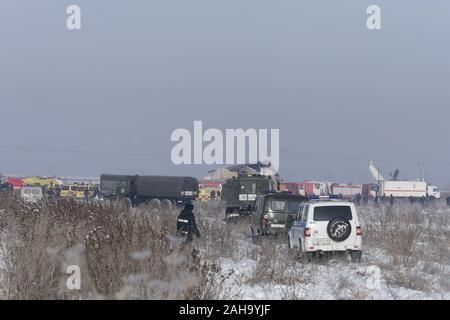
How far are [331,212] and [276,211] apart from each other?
5160mm

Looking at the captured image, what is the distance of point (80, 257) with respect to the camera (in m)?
12.2

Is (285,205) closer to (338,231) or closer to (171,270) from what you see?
(338,231)

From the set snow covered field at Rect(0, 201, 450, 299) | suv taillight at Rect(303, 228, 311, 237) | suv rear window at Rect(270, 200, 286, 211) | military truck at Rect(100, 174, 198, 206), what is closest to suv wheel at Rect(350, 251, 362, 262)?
snow covered field at Rect(0, 201, 450, 299)

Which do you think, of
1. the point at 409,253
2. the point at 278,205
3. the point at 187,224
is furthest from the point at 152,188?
the point at 409,253

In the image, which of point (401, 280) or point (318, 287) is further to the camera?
Answer: point (401, 280)

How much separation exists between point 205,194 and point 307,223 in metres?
70.0

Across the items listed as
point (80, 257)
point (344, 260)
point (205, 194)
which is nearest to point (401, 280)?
point (344, 260)

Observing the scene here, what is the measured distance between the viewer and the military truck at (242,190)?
1529 inches

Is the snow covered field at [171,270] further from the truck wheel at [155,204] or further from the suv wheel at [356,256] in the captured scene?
the truck wheel at [155,204]

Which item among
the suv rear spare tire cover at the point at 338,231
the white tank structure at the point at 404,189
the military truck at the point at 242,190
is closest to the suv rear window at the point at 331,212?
the suv rear spare tire cover at the point at 338,231

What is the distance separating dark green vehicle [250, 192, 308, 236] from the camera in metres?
24.7

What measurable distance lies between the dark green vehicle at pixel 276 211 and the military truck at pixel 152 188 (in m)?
31.4

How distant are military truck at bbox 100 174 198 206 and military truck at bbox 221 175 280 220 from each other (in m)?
16.4
